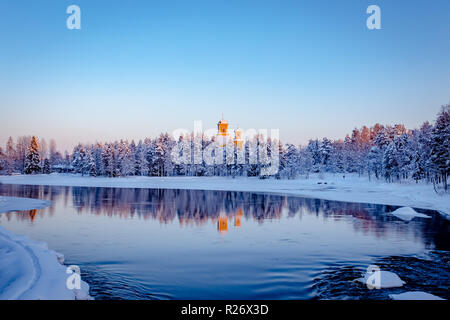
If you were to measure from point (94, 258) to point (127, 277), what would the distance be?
3.29 m

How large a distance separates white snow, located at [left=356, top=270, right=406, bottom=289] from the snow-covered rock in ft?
28.7

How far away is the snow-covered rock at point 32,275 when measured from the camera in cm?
877

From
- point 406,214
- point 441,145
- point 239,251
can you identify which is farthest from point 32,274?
point 441,145

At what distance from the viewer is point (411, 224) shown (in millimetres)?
24047

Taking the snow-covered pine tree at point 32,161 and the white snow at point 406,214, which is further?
the snow-covered pine tree at point 32,161

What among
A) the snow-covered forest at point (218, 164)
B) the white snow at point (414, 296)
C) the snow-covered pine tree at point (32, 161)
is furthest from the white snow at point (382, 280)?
the snow-covered pine tree at point (32, 161)

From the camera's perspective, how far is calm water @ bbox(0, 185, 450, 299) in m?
10.9

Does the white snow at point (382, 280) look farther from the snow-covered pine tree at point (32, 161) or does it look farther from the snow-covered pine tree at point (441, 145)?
the snow-covered pine tree at point (32, 161)

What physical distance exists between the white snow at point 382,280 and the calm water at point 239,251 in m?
0.34

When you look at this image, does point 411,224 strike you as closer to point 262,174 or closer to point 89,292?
point 89,292

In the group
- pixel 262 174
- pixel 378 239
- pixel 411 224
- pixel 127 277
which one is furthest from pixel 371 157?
pixel 127 277

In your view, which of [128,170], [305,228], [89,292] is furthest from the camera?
[128,170]

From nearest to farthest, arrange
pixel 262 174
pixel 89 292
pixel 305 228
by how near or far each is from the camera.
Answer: pixel 89 292 → pixel 305 228 → pixel 262 174

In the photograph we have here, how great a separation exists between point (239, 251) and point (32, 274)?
8.76 metres
